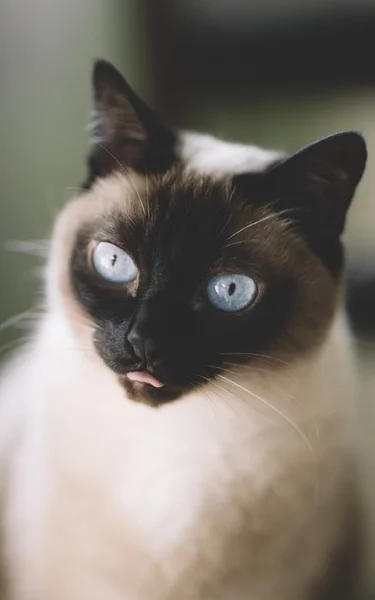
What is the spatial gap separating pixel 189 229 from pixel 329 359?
0.25 metres

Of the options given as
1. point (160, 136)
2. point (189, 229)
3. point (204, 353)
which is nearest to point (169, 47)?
point (160, 136)

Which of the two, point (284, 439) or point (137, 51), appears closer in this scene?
point (284, 439)

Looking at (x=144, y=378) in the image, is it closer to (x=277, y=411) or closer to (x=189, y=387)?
(x=189, y=387)

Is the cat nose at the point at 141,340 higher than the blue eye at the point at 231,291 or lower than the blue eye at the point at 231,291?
lower

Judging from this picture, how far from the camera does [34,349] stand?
95cm

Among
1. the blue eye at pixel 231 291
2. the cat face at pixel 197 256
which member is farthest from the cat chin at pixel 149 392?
the blue eye at pixel 231 291

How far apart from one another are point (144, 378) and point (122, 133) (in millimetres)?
298

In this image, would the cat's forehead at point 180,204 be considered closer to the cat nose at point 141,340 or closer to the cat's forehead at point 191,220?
the cat's forehead at point 191,220

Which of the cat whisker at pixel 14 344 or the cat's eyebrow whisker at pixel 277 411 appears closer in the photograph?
the cat's eyebrow whisker at pixel 277 411

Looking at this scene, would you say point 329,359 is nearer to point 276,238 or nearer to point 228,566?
point 276,238

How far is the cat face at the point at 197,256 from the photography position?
2.40 feet

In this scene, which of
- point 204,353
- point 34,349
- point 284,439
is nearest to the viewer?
point 204,353

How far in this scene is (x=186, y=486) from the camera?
2.76ft

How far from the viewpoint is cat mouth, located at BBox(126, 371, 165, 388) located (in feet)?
2.42
